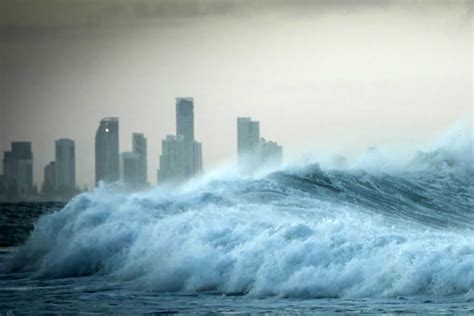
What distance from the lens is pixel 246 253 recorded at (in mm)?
28844

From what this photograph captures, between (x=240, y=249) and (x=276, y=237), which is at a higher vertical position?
(x=276, y=237)

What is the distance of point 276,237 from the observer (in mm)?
29375

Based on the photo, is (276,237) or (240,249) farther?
(276,237)

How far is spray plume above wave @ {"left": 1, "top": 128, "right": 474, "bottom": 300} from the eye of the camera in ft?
87.7

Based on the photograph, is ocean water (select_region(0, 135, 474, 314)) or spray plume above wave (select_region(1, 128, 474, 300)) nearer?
ocean water (select_region(0, 135, 474, 314))

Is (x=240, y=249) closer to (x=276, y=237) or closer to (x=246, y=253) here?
(x=246, y=253)

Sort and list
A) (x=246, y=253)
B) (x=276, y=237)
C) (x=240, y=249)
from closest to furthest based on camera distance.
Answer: (x=246, y=253) < (x=240, y=249) < (x=276, y=237)

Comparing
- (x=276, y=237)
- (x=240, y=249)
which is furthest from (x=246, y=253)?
(x=276, y=237)

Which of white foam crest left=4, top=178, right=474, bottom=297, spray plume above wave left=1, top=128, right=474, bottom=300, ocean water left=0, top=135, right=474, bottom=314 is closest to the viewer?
ocean water left=0, top=135, right=474, bottom=314

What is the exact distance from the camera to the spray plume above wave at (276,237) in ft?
87.7

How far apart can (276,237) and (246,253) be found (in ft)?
2.89

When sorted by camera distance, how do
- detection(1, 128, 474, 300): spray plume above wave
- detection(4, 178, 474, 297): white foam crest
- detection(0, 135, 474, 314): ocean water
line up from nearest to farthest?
detection(0, 135, 474, 314): ocean water → detection(4, 178, 474, 297): white foam crest → detection(1, 128, 474, 300): spray plume above wave

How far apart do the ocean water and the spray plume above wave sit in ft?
0.13

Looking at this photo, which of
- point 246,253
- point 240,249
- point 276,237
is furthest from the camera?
point 276,237
